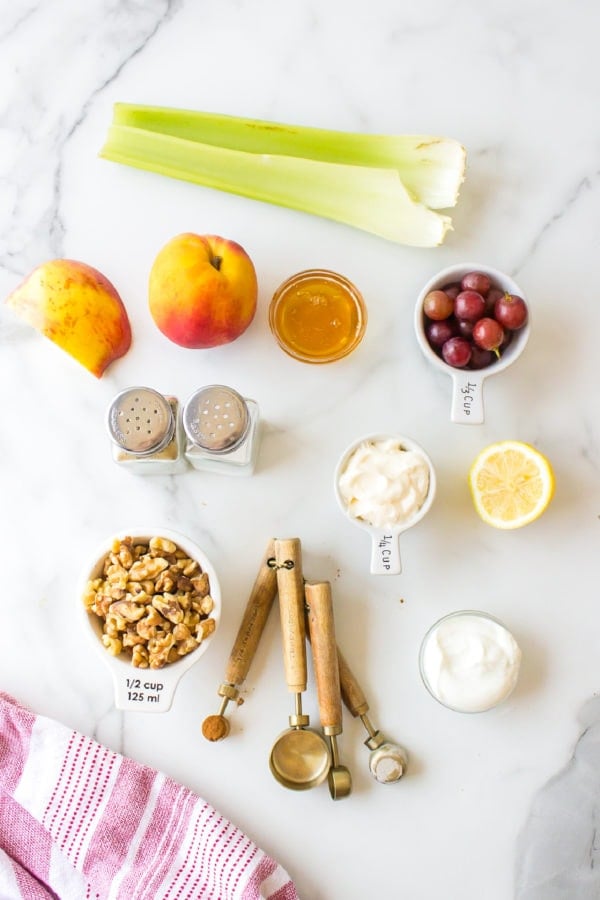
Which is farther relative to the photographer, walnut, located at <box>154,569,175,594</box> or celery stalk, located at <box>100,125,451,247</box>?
celery stalk, located at <box>100,125,451,247</box>

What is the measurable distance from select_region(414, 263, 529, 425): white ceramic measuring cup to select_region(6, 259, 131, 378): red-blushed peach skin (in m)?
0.51

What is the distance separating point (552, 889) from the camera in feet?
4.82

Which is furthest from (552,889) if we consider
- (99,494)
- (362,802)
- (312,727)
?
(99,494)

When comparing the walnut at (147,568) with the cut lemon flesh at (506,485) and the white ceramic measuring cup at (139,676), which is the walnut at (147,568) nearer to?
the white ceramic measuring cup at (139,676)

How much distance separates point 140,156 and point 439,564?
859 mm

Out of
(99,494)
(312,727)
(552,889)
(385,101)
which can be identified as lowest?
(552,889)

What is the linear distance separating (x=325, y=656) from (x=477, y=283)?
641 millimetres

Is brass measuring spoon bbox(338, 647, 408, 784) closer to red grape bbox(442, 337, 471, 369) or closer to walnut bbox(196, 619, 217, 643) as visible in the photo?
walnut bbox(196, 619, 217, 643)

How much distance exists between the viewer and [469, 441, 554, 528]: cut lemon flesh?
1408 mm

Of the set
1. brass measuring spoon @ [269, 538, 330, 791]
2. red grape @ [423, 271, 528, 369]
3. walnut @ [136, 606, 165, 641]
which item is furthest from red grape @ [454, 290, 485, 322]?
walnut @ [136, 606, 165, 641]

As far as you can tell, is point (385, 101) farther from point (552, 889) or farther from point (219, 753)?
point (552, 889)

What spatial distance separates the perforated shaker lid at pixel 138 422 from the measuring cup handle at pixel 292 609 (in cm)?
26

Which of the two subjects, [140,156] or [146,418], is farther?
[140,156]

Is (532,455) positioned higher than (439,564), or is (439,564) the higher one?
(532,455)
